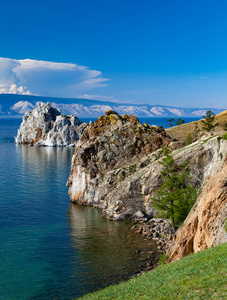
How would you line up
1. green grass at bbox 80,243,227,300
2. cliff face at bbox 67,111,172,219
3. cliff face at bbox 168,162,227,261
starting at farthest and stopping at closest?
Result: 1. cliff face at bbox 67,111,172,219
2. cliff face at bbox 168,162,227,261
3. green grass at bbox 80,243,227,300

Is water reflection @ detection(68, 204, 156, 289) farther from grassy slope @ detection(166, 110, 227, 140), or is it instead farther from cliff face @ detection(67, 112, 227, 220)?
grassy slope @ detection(166, 110, 227, 140)

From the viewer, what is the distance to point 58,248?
5206 cm

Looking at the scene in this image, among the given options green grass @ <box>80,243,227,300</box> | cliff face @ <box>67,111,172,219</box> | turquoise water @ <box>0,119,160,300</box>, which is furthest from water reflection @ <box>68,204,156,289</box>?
green grass @ <box>80,243,227,300</box>

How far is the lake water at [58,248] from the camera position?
130 feet

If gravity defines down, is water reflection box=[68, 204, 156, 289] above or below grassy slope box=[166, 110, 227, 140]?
below

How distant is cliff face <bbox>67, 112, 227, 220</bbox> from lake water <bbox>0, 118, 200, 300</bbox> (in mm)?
5165

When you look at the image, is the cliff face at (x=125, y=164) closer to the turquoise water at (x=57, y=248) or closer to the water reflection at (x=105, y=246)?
the turquoise water at (x=57, y=248)

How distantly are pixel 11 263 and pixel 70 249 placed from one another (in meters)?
10.3

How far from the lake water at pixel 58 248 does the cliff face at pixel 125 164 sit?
5165 mm

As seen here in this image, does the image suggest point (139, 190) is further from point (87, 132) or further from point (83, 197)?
point (87, 132)

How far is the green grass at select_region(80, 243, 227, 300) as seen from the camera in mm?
18281

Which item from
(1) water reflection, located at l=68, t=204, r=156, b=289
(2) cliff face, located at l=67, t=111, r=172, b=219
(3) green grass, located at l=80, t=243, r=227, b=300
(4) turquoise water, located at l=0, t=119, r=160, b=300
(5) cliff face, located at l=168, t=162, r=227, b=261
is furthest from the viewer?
(2) cliff face, located at l=67, t=111, r=172, b=219

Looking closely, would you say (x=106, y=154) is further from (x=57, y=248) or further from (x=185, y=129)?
(x=185, y=129)

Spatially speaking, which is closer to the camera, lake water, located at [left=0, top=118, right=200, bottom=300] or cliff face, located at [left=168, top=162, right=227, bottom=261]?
cliff face, located at [left=168, top=162, right=227, bottom=261]
